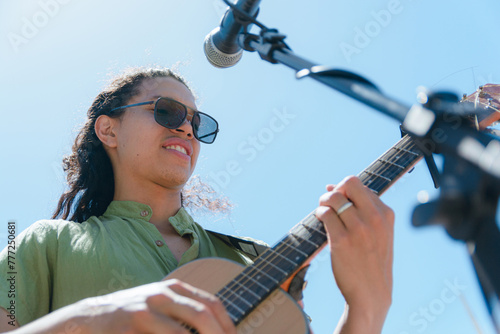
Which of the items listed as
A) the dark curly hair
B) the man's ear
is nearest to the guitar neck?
the dark curly hair

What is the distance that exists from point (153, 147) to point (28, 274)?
1.06 m

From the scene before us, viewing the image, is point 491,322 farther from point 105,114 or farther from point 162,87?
point 105,114

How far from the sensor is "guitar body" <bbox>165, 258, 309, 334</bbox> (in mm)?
1688

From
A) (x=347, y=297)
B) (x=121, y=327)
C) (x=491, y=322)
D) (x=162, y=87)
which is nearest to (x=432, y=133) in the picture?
(x=491, y=322)

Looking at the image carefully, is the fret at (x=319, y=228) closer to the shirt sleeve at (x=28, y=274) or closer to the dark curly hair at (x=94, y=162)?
the shirt sleeve at (x=28, y=274)

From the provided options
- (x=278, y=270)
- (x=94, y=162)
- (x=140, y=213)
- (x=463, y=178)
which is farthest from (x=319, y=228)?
(x=94, y=162)

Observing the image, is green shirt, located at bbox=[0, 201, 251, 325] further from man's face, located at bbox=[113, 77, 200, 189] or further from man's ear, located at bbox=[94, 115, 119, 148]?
man's ear, located at bbox=[94, 115, 119, 148]

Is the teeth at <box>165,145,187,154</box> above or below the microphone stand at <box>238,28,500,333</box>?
below

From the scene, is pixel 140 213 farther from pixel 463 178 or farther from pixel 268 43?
pixel 463 178

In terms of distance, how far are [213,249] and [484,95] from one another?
148 cm

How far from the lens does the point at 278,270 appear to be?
1854 mm

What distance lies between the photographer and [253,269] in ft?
6.27

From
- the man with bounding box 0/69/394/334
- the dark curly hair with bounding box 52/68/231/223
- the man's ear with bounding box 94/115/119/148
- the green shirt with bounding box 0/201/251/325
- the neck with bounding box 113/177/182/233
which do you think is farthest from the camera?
the man's ear with bounding box 94/115/119/148

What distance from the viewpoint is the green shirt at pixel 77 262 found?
2.09 m
